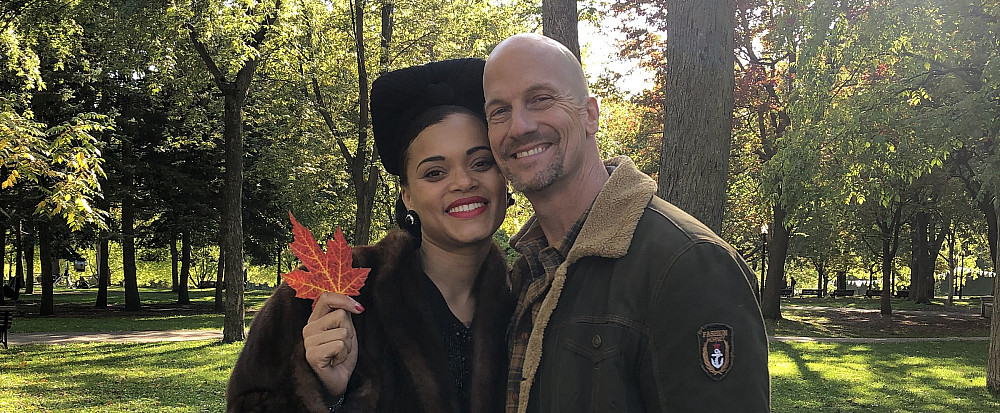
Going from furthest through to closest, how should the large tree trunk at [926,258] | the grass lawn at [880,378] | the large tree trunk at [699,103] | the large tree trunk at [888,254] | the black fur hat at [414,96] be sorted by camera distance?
the large tree trunk at [926,258]
the large tree trunk at [888,254]
the grass lawn at [880,378]
the large tree trunk at [699,103]
the black fur hat at [414,96]

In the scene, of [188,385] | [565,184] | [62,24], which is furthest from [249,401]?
[62,24]

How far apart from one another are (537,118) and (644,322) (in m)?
0.82

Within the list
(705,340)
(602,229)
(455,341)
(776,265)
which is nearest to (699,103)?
(455,341)

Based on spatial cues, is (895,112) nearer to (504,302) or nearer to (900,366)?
(900,366)

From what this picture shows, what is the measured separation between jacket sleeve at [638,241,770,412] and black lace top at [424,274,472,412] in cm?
104

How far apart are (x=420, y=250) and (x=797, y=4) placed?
16.1 meters

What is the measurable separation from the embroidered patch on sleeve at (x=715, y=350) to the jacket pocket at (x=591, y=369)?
0.81 feet

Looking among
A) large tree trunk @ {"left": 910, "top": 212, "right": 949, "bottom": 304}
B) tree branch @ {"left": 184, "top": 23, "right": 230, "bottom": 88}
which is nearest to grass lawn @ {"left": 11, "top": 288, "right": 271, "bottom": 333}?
tree branch @ {"left": 184, "top": 23, "right": 230, "bottom": 88}

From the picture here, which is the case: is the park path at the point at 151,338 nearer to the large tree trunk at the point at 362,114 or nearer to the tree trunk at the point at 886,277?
the large tree trunk at the point at 362,114

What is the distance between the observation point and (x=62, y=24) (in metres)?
18.0

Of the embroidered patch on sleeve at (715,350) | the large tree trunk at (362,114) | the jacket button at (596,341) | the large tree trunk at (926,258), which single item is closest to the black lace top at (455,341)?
the jacket button at (596,341)

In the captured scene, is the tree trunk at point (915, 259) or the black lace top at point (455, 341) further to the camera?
the tree trunk at point (915, 259)

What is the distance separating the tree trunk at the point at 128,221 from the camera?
87.2 feet

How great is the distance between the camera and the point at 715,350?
210 cm
